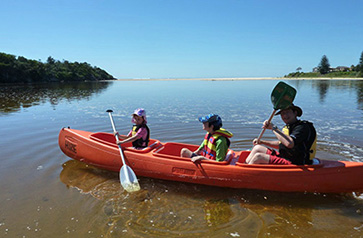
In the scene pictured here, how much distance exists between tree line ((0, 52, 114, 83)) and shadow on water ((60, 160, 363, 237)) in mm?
57759

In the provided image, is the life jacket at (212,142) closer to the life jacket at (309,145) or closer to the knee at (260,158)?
the knee at (260,158)

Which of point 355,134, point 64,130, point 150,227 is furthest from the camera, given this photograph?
point 355,134

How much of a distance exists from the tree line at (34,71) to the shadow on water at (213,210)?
57759 millimetres

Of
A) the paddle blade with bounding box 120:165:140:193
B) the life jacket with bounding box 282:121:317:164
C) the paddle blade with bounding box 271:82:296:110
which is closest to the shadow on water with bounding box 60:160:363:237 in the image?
the paddle blade with bounding box 120:165:140:193

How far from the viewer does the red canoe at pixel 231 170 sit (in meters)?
3.82

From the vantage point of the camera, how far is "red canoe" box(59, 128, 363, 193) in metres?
3.82

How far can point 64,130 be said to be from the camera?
570cm

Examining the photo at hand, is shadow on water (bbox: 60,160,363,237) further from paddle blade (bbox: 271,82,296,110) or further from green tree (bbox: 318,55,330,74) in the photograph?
green tree (bbox: 318,55,330,74)

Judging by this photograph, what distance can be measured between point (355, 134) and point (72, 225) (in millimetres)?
8245

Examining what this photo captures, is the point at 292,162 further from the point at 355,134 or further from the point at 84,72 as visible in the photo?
the point at 84,72

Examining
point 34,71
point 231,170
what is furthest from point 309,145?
point 34,71

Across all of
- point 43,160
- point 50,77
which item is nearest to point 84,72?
point 50,77

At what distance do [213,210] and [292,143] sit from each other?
1.56 m

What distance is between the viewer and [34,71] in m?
58.9
